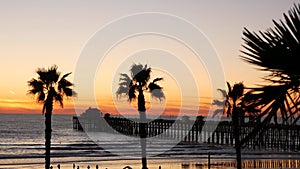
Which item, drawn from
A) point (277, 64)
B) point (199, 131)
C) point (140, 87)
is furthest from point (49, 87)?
point (199, 131)

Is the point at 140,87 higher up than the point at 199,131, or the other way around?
the point at 140,87

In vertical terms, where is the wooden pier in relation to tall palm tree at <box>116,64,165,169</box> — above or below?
below

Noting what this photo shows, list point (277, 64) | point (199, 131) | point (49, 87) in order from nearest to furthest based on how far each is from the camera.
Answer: point (277, 64)
point (49, 87)
point (199, 131)

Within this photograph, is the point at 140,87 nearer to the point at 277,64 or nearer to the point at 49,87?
the point at 49,87

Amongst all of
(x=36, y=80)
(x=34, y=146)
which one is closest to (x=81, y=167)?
(x=36, y=80)

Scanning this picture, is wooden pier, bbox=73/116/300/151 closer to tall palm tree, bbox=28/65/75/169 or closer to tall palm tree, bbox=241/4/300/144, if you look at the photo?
tall palm tree, bbox=28/65/75/169

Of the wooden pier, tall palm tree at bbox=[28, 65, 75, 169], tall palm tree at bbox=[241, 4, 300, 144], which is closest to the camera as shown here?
tall palm tree at bbox=[241, 4, 300, 144]

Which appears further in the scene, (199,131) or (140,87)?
(199,131)

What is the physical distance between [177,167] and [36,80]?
1885 centimetres

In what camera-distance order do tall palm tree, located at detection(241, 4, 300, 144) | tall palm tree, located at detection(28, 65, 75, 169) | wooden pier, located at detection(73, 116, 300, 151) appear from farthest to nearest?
wooden pier, located at detection(73, 116, 300, 151)
tall palm tree, located at detection(28, 65, 75, 169)
tall palm tree, located at detection(241, 4, 300, 144)

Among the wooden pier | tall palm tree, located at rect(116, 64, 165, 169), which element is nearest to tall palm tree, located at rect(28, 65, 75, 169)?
tall palm tree, located at rect(116, 64, 165, 169)

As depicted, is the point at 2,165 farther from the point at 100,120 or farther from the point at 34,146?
the point at 100,120

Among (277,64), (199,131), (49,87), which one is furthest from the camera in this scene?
(199,131)

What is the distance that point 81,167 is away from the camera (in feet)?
129
